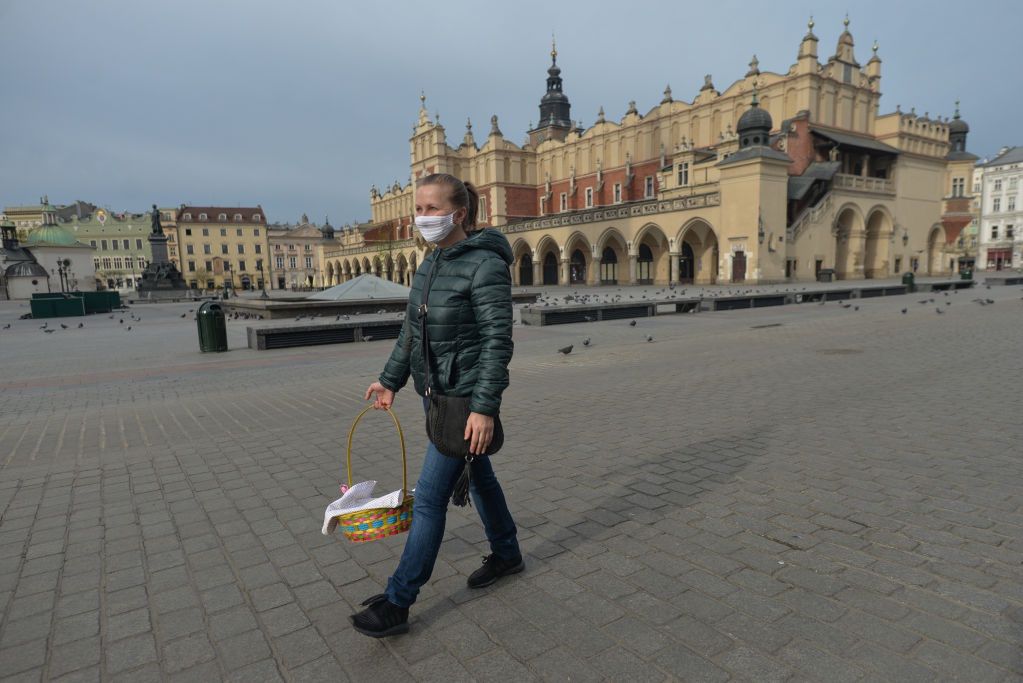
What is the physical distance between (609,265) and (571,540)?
50006 mm

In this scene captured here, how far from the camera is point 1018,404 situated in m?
6.21

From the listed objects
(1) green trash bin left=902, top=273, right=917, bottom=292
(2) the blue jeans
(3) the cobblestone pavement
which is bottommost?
(3) the cobblestone pavement

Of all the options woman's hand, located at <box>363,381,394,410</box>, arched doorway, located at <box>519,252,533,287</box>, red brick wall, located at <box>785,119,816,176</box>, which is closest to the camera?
woman's hand, located at <box>363,381,394,410</box>

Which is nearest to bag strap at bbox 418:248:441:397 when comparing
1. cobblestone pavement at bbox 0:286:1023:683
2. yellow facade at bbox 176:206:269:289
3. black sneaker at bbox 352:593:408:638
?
black sneaker at bbox 352:593:408:638

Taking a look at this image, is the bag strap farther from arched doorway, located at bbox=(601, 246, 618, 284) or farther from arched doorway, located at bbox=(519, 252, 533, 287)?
arched doorway, located at bbox=(519, 252, 533, 287)

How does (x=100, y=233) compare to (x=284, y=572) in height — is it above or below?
above

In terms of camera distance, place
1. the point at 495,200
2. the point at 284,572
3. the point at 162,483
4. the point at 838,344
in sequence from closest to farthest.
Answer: the point at 284,572 → the point at 162,483 → the point at 838,344 → the point at 495,200

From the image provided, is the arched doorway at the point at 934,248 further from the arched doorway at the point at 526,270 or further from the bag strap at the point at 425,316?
the bag strap at the point at 425,316

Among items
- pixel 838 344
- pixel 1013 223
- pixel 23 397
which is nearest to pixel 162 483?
pixel 23 397

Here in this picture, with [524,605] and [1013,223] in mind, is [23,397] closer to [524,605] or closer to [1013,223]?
[524,605]

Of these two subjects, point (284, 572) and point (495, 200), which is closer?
point (284, 572)

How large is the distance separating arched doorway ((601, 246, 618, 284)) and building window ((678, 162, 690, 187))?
8.81 meters

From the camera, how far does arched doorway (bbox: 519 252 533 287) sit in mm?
60062

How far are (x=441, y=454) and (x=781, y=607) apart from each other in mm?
1730
